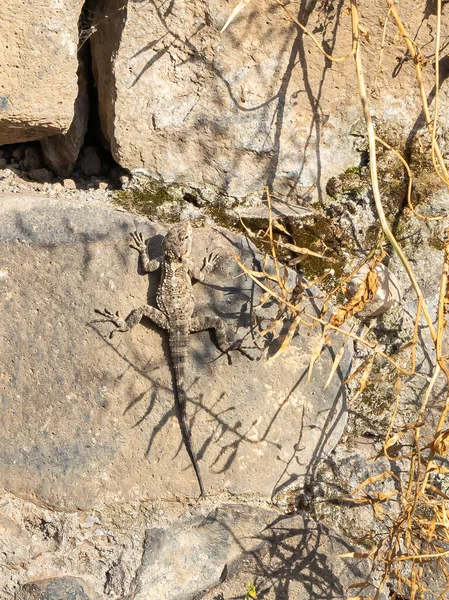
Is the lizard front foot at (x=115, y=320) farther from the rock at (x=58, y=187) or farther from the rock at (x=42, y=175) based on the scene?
the rock at (x=42, y=175)

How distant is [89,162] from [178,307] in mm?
959

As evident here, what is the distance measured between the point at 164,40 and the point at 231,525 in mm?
2207

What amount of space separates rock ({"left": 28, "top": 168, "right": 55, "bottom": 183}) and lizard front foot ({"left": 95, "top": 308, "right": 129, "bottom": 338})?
825 mm

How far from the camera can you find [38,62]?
311 cm

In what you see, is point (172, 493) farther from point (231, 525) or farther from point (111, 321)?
point (111, 321)

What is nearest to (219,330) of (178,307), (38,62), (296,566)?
(178,307)

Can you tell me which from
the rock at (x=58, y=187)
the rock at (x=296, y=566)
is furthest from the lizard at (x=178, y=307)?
the rock at (x=296, y=566)

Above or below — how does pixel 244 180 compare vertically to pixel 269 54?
below

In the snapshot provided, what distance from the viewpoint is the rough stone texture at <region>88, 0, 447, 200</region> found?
3232mm

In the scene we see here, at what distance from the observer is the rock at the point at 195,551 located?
9.89 ft

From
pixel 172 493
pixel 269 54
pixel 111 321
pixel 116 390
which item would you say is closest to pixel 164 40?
pixel 269 54

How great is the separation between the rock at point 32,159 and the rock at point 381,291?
5.55ft

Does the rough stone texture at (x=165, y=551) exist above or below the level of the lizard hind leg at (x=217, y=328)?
below

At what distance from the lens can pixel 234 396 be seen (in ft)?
10.6
